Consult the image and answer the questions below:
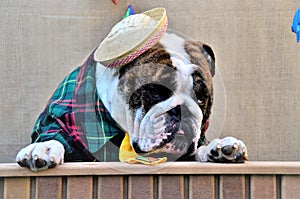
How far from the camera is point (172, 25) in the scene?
207 centimetres

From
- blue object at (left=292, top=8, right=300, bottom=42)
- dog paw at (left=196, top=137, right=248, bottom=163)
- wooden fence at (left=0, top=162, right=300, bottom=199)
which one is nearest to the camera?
wooden fence at (left=0, top=162, right=300, bottom=199)

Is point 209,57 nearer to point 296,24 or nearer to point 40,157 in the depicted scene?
point 296,24

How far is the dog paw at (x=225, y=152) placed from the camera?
4.59 feet

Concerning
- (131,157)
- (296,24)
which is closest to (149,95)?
(131,157)

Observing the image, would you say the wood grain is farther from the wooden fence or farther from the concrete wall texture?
the concrete wall texture

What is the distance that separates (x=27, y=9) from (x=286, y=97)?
0.88 m

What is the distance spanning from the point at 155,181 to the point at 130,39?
326 mm

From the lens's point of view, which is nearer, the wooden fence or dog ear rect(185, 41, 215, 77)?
the wooden fence

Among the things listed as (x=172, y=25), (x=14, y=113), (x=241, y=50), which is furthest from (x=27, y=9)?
(x=241, y=50)

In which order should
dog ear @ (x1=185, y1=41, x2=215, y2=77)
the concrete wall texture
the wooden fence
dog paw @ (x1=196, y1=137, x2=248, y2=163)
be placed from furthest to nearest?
the concrete wall texture < dog ear @ (x1=185, y1=41, x2=215, y2=77) < dog paw @ (x1=196, y1=137, x2=248, y2=163) < the wooden fence

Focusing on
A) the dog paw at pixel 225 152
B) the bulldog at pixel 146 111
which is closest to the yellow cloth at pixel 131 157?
the bulldog at pixel 146 111

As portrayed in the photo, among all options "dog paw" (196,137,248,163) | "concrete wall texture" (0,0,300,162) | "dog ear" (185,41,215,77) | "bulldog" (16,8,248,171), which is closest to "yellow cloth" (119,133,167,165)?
"bulldog" (16,8,248,171)

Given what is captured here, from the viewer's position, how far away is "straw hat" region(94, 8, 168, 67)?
1.41 metres

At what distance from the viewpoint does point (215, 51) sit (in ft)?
6.82
